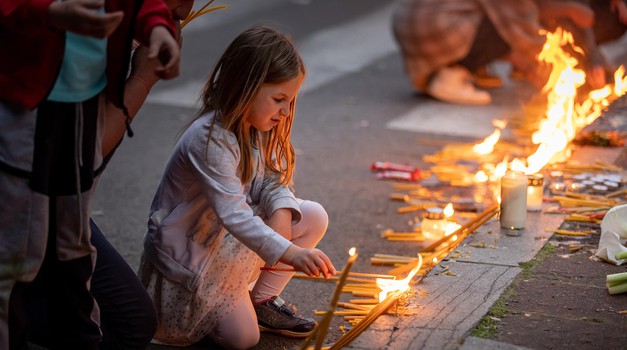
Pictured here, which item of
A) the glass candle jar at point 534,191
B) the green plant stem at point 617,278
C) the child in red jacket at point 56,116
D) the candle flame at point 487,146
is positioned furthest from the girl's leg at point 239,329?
the candle flame at point 487,146

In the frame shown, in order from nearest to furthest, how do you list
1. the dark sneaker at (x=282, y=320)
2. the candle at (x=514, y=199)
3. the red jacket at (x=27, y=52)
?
the red jacket at (x=27, y=52)
the dark sneaker at (x=282, y=320)
the candle at (x=514, y=199)

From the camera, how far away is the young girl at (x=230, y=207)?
10.5 ft

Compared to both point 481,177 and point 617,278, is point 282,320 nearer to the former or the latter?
point 617,278

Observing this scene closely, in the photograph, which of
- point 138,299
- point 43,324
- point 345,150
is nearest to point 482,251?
point 138,299

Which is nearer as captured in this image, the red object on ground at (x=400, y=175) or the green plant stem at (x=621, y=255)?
the green plant stem at (x=621, y=255)

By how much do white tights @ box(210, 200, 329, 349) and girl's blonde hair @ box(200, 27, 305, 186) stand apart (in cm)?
31

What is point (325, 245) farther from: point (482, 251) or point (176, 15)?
point (176, 15)

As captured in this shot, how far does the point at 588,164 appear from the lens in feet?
17.6

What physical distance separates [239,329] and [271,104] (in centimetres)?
75

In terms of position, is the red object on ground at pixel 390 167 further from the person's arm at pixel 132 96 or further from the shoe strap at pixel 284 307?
the person's arm at pixel 132 96

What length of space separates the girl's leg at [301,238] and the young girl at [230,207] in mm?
49

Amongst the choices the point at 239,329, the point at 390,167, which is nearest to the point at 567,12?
the point at 390,167

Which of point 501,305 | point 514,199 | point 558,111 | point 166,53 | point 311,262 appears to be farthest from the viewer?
point 558,111

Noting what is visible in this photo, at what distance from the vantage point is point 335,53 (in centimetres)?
980
